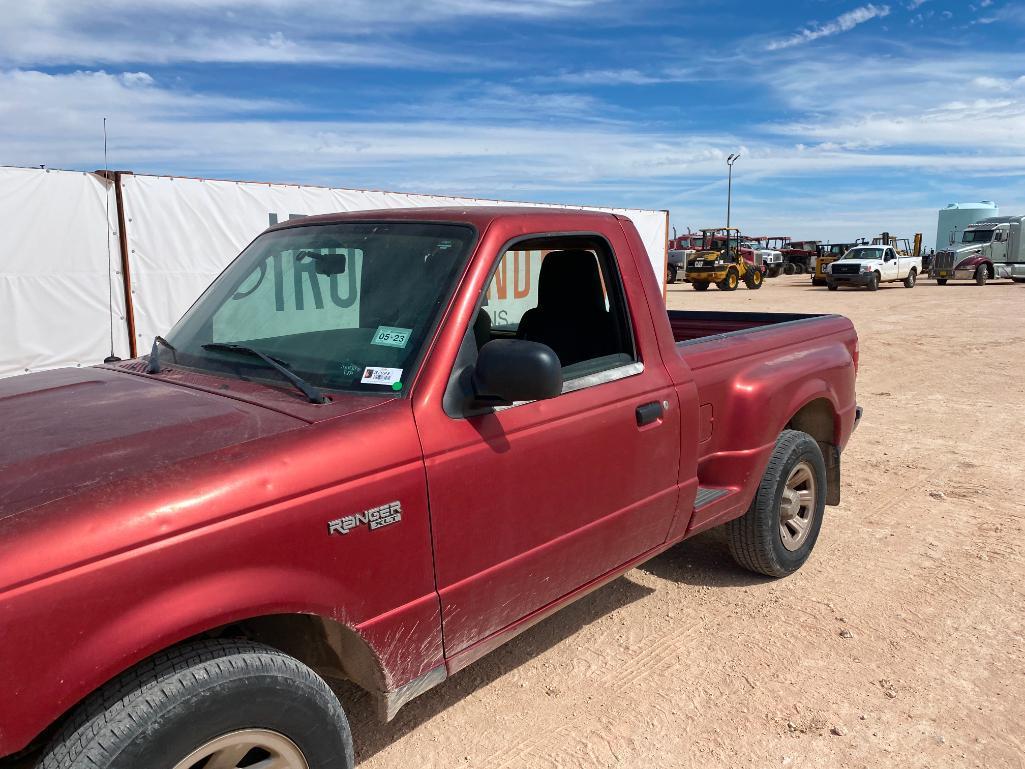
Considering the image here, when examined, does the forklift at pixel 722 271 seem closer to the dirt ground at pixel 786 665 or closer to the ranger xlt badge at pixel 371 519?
the dirt ground at pixel 786 665

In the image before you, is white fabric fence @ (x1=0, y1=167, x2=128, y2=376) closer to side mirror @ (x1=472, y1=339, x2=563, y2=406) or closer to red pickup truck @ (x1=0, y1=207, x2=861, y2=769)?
red pickup truck @ (x1=0, y1=207, x2=861, y2=769)

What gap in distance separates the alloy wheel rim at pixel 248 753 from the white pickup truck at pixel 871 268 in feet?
109

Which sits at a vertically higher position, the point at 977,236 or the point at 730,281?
the point at 977,236

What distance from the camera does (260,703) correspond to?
191cm

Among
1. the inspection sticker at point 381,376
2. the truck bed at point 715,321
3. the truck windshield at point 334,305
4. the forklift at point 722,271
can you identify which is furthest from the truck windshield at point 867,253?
the inspection sticker at point 381,376

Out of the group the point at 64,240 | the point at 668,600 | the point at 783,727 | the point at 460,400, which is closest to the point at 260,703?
the point at 460,400

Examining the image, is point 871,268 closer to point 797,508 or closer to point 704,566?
point 797,508

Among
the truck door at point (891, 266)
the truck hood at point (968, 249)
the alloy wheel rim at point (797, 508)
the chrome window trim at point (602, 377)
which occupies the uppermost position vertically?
the truck hood at point (968, 249)

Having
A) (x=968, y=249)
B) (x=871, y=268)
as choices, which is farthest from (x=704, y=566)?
(x=968, y=249)

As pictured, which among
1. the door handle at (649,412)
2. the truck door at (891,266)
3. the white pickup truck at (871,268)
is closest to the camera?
the door handle at (649,412)

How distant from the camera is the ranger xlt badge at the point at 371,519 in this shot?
6.80 ft

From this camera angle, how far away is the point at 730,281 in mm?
34375

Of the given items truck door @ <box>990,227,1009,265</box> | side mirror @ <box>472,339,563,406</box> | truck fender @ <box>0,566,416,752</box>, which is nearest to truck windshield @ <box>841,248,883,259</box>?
truck door @ <box>990,227,1009,265</box>

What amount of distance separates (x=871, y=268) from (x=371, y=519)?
109 feet
